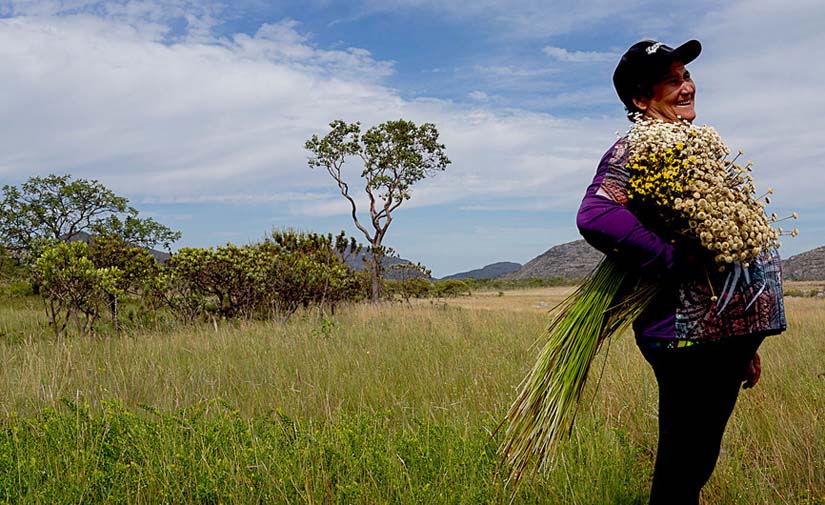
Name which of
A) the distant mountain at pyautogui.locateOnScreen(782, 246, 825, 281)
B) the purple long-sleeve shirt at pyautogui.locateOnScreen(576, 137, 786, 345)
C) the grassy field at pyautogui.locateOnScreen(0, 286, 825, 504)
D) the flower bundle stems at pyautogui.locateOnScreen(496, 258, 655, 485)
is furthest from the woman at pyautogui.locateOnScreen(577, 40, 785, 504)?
the distant mountain at pyautogui.locateOnScreen(782, 246, 825, 281)

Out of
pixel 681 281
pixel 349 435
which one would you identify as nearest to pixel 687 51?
pixel 681 281

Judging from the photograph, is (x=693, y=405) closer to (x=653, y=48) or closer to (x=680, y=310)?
(x=680, y=310)

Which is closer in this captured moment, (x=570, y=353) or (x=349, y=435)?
(x=570, y=353)

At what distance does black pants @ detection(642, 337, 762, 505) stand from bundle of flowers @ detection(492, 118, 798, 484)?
0.82 feet

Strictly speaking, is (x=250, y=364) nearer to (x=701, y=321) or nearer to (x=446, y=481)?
(x=446, y=481)

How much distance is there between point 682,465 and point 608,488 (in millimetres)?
975

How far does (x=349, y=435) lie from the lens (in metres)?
3.45

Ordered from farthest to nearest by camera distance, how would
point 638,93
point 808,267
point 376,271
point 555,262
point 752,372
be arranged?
point 555,262 < point 808,267 < point 376,271 < point 638,93 < point 752,372

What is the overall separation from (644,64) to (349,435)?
8.23 ft

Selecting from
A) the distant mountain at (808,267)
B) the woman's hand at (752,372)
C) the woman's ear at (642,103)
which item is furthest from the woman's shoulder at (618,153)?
the distant mountain at (808,267)

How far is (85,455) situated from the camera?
3285mm

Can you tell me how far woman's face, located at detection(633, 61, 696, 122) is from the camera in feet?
7.32

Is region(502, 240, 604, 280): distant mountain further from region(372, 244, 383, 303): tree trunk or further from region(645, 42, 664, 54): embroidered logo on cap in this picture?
region(645, 42, 664, 54): embroidered logo on cap

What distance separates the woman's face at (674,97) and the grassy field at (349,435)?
1.15 metres
